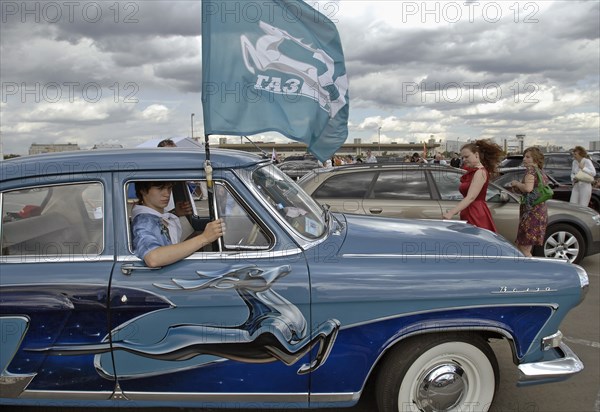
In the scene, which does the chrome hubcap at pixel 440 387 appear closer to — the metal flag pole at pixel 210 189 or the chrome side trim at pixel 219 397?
the chrome side trim at pixel 219 397

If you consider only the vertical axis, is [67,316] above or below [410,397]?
above

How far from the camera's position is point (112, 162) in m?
2.81

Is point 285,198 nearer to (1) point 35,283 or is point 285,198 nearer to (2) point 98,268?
(2) point 98,268

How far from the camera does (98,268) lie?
2.68 m

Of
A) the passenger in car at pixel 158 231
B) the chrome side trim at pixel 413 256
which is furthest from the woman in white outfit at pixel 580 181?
the passenger in car at pixel 158 231

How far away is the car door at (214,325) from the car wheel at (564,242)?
5.58m

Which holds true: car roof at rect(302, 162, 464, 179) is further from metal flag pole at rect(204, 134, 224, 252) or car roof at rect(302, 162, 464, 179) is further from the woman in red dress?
metal flag pole at rect(204, 134, 224, 252)

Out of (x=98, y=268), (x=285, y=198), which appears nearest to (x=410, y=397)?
(x=285, y=198)

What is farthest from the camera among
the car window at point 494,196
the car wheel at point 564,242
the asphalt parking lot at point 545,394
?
the car wheel at point 564,242

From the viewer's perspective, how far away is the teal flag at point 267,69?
276 cm

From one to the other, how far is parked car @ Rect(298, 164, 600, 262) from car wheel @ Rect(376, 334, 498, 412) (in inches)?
140

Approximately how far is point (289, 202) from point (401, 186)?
378cm

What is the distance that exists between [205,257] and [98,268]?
600 millimetres

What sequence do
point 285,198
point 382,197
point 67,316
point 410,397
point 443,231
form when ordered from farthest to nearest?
point 382,197 < point 443,231 < point 285,198 < point 410,397 < point 67,316
